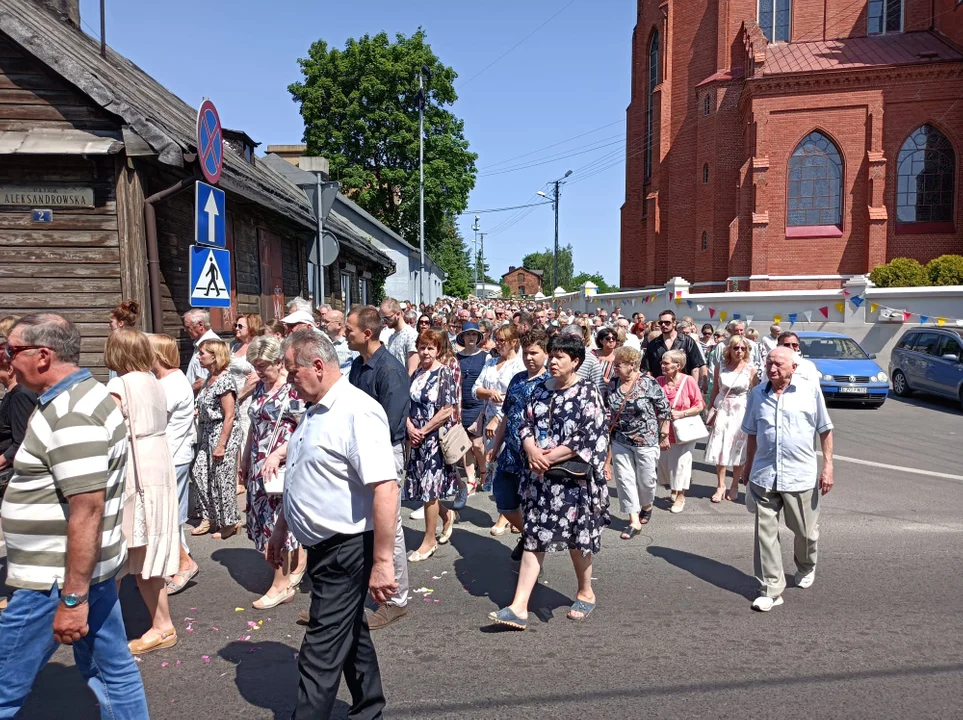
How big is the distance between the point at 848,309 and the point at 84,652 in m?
22.1

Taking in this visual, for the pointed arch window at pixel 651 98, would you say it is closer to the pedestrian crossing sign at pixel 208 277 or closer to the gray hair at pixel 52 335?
the pedestrian crossing sign at pixel 208 277

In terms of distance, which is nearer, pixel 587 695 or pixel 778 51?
pixel 587 695

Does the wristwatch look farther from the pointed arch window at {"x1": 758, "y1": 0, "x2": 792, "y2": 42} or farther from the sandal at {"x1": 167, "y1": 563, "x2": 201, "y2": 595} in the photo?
the pointed arch window at {"x1": 758, "y1": 0, "x2": 792, "y2": 42}

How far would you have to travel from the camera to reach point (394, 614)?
462 cm

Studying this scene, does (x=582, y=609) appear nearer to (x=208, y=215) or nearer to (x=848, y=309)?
(x=208, y=215)

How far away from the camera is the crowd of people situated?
2.73m

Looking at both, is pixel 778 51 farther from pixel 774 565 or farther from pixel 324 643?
pixel 324 643

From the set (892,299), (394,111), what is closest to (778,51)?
(892,299)

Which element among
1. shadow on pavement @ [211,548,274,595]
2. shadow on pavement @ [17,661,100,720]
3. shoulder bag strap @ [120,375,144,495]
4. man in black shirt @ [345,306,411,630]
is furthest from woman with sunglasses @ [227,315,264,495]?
shadow on pavement @ [17,661,100,720]

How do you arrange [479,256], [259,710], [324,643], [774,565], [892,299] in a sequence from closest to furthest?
[324,643], [259,710], [774,565], [892,299], [479,256]

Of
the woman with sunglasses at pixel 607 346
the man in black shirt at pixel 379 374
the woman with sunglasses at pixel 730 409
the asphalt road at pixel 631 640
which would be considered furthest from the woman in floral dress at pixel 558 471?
the woman with sunglasses at pixel 730 409

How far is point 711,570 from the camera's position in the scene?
558 centimetres

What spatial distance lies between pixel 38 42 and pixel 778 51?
1222 inches

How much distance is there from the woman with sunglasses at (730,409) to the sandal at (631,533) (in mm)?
1761
